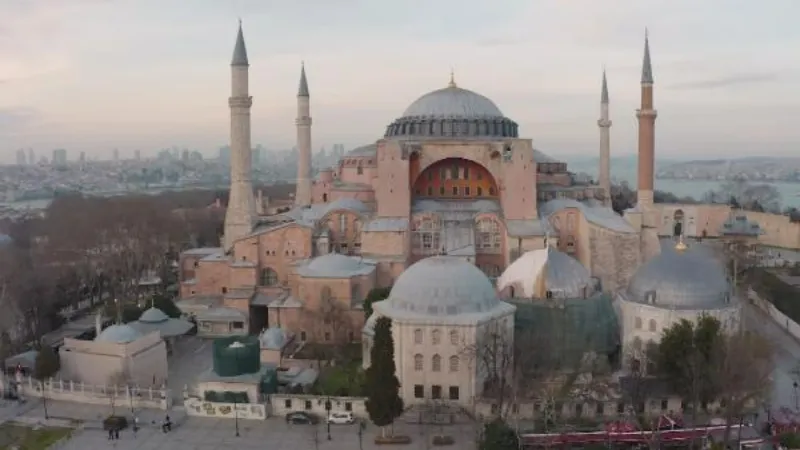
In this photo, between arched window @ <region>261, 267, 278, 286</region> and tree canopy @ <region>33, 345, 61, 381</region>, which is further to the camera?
arched window @ <region>261, 267, 278, 286</region>

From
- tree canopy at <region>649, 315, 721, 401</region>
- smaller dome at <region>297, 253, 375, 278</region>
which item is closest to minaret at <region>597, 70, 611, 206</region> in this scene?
smaller dome at <region>297, 253, 375, 278</region>

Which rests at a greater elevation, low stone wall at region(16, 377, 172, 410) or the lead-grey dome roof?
the lead-grey dome roof

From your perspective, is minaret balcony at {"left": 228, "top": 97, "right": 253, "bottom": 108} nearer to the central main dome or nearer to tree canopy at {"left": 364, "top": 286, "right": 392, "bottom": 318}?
the central main dome

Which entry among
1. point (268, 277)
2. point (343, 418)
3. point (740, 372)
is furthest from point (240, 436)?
point (740, 372)

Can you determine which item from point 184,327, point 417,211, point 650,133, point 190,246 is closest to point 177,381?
point 184,327

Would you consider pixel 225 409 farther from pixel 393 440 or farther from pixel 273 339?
pixel 393 440

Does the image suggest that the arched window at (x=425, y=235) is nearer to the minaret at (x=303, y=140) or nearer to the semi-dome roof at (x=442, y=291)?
the semi-dome roof at (x=442, y=291)
